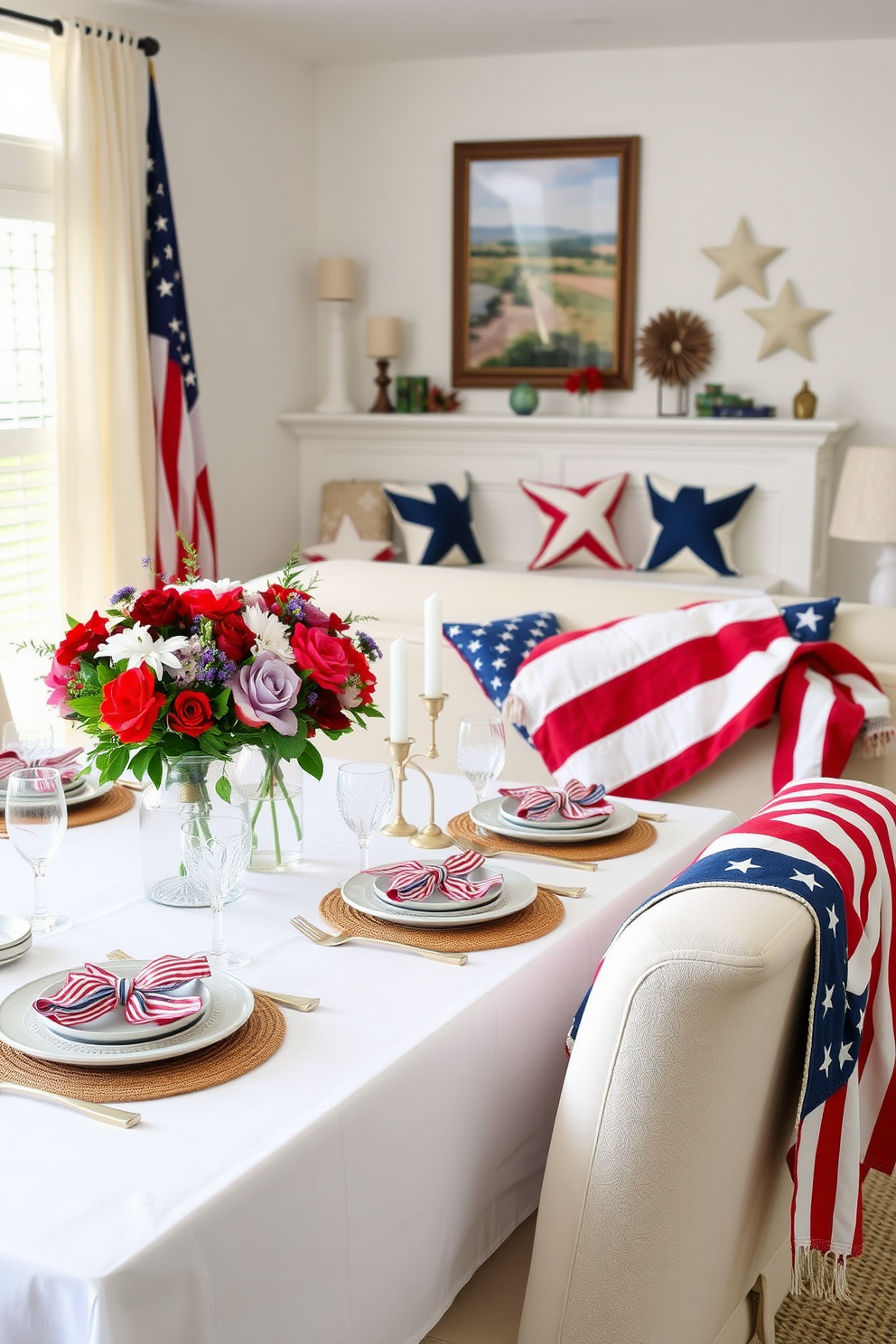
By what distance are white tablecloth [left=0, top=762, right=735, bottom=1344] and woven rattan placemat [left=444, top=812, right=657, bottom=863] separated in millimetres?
111

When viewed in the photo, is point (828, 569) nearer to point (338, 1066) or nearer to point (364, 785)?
point (364, 785)

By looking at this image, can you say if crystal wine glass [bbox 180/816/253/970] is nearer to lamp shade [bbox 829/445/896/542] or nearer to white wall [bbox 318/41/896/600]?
lamp shade [bbox 829/445/896/542]

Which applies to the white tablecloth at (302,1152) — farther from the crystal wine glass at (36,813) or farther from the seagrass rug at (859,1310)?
the seagrass rug at (859,1310)

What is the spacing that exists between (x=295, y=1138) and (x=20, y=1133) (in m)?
0.22

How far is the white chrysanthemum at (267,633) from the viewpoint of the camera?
5.26ft

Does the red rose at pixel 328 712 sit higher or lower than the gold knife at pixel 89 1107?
higher

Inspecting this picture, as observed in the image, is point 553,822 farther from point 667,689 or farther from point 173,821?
point 667,689

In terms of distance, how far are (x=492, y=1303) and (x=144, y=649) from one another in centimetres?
79

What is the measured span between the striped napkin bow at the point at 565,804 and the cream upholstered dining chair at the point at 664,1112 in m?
0.67

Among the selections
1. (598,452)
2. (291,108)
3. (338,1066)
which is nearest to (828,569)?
(598,452)

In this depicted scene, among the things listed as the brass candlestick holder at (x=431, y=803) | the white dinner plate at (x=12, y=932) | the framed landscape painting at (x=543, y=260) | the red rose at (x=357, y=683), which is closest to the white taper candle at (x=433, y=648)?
the brass candlestick holder at (x=431, y=803)

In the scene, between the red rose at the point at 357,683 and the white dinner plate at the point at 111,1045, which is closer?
the white dinner plate at the point at 111,1045

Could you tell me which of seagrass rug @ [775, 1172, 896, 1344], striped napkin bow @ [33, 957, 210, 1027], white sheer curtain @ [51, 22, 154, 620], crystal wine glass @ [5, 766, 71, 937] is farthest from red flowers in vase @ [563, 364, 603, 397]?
striped napkin bow @ [33, 957, 210, 1027]

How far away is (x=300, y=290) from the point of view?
5938 millimetres
